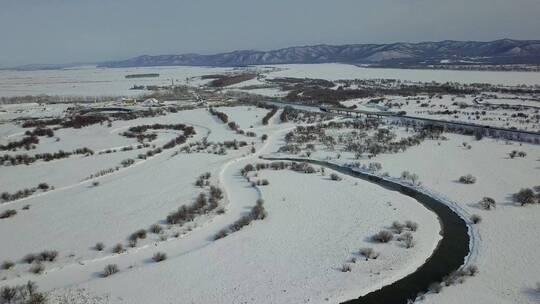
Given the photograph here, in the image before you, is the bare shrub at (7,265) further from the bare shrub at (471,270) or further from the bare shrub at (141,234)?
the bare shrub at (471,270)

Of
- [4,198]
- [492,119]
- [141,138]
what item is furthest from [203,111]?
[4,198]

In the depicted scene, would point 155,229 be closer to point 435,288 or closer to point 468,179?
point 435,288

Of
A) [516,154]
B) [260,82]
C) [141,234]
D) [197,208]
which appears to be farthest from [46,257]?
[260,82]

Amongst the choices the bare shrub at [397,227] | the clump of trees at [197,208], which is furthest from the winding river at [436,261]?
the clump of trees at [197,208]

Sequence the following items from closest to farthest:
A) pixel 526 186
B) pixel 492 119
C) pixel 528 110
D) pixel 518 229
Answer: pixel 518 229, pixel 526 186, pixel 492 119, pixel 528 110

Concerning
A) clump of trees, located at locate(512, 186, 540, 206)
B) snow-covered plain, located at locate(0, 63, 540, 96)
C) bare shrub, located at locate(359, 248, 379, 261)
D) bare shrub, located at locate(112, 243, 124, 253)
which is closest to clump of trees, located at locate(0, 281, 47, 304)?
bare shrub, located at locate(112, 243, 124, 253)

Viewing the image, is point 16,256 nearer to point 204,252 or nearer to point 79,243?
point 79,243
